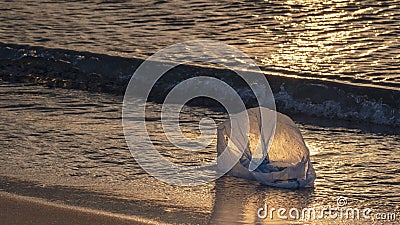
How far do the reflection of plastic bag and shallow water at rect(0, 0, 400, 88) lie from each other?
245 cm

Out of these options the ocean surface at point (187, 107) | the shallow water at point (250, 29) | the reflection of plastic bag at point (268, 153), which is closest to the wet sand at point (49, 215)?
the ocean surface at point (187, 107)

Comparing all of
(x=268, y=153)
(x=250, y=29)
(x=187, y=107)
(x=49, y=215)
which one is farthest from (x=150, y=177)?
(x=250, y=29)

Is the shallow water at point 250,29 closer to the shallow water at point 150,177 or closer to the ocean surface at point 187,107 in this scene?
the ocean surface at point 187,107

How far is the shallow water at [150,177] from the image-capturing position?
3850mm

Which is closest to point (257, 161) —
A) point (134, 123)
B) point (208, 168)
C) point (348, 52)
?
point (208, 168)

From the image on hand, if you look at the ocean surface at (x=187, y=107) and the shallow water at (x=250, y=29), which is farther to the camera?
the shallow water at (x=250, y=29)

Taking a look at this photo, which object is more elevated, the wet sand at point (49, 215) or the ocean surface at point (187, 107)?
the ocean surface at point (187, 107)

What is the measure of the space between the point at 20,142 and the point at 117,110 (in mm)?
1210

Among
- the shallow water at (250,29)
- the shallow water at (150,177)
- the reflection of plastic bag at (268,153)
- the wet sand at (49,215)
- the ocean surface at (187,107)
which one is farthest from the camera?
the shallow water at (250,29)

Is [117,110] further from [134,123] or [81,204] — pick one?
[81,204]

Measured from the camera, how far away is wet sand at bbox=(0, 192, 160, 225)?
3.46 metres

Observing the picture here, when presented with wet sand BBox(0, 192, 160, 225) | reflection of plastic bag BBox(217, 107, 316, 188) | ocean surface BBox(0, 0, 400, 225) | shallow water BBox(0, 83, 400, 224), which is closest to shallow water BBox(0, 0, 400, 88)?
ocean surface BBox(0, 0, 400, 225)

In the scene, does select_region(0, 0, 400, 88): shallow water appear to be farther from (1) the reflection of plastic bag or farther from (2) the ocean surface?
(1) the reflection of plastic bag

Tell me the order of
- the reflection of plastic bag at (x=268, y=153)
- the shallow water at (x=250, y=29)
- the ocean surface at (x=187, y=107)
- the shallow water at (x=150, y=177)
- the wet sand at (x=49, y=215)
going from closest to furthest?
the wet sand at (x=49, y=215) < the shallow water at (x=150, y=177) < the ocean surface at (x=187, y=107) < the reflection of plastic bag at (x=268, y=153) < the shallow water at (x=250, y=29)
